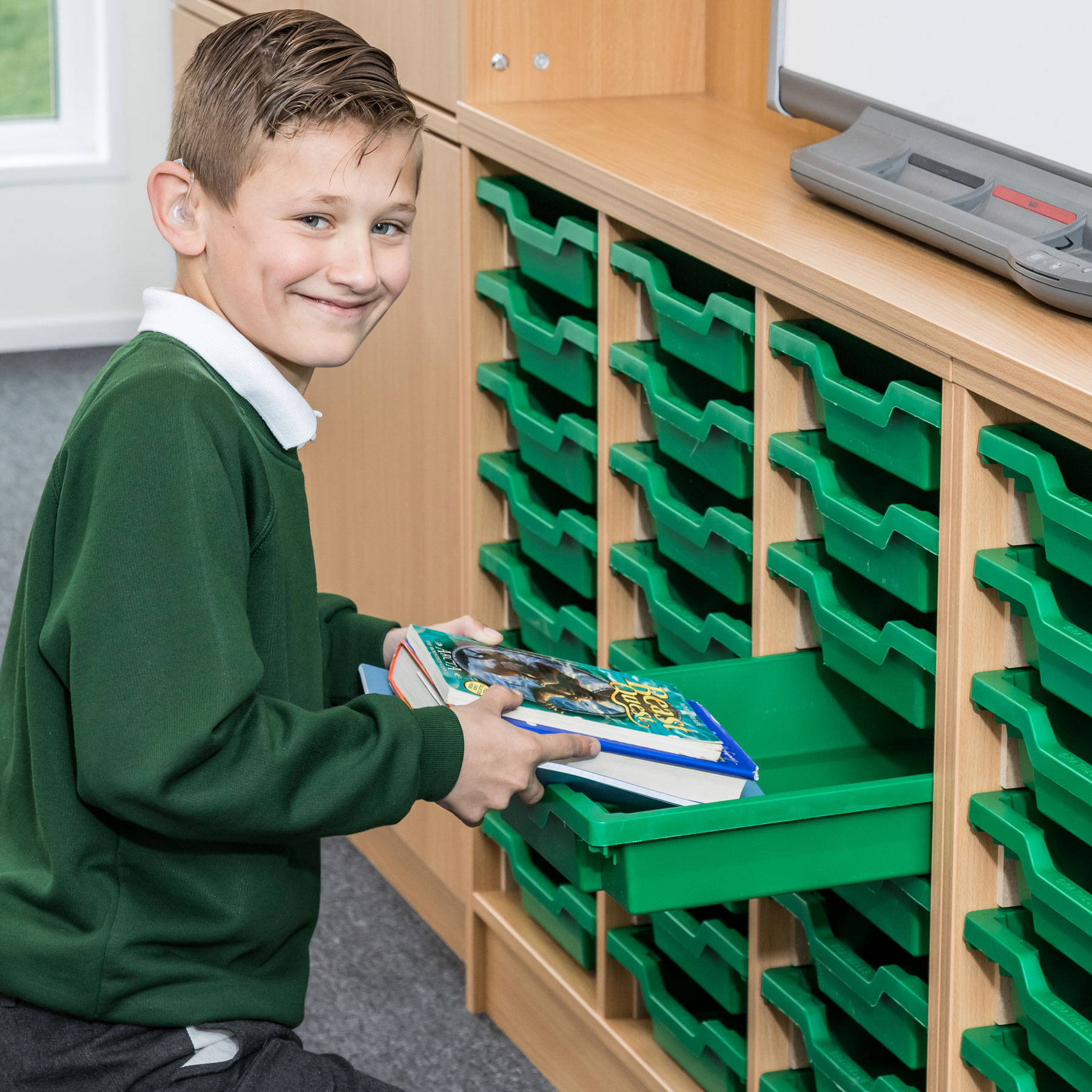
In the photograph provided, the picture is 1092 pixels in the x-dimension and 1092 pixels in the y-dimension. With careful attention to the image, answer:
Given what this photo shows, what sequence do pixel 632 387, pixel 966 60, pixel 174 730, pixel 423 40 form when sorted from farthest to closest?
pixel 423 40 → pixel 632 387 → pixel 966 60 → pixel 174 730

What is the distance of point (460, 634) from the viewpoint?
1277 millimetres

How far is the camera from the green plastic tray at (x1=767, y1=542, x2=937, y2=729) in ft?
3.74

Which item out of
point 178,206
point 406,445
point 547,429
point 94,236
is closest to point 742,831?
point 178,206

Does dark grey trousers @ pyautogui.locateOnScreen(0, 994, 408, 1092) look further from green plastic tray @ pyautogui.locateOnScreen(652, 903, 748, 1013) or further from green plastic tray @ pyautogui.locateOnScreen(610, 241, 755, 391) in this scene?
green plastic tray @ pyautogui.locateOnScreen(610, 241, 755, 391)

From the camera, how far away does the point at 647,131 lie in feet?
5.09

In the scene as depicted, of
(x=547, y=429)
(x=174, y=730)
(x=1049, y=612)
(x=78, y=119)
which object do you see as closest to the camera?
(x=174, y=730)

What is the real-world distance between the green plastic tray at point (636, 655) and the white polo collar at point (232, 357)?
0.54 m

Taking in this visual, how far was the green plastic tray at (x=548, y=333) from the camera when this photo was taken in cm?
153

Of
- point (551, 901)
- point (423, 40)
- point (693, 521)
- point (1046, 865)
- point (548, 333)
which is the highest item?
point (423, 40)

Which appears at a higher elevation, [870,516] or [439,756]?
[870,516]

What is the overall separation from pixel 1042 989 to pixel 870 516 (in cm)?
33

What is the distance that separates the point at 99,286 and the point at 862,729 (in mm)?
3428

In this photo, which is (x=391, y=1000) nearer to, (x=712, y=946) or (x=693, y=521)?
(x=712, y=946)

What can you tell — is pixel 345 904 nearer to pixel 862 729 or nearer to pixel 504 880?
pixel 504 880
